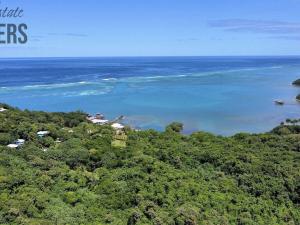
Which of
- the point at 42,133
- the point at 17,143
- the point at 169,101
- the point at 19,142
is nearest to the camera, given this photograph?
the point at 17,143

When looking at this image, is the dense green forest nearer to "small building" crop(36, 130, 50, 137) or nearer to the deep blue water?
"small building" crop(36, 130, 50, 137)

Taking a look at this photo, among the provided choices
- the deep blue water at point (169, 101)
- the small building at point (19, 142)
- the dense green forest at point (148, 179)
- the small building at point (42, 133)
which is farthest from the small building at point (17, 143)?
the deep blue water at point (169, 101)

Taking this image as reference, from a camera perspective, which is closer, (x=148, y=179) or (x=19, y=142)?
(x=148, y=179)

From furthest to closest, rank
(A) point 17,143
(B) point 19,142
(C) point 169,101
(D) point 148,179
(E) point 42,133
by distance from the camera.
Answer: (C) point 169,101 < (E) point 42,133 < (B) point 19,142 < (A) point 17,143 < (D) point 148,179

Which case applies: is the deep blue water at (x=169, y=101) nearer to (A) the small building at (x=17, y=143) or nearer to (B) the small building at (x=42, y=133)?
(B) the small building at (x=42, y=133)

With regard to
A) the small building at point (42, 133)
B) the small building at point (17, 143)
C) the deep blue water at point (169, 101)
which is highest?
the small building at point (42, 133)

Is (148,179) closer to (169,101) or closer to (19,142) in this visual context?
(19,142)

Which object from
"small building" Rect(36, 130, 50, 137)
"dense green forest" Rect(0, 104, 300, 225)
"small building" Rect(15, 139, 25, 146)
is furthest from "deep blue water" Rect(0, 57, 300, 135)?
"small building" Rect(15, 139, 25, 146)

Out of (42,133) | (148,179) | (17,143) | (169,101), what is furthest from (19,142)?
(169,101)

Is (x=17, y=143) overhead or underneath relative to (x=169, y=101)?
overhead

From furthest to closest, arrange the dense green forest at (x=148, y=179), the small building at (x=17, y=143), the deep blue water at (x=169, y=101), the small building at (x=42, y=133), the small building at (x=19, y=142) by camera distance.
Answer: the deep blue water at (x=169, y=101), the small building at (x=42, y=133), the small building at (x=19, y=142), the small building at (x=17, y=143), the dense green forest at (x=148, y=179)
